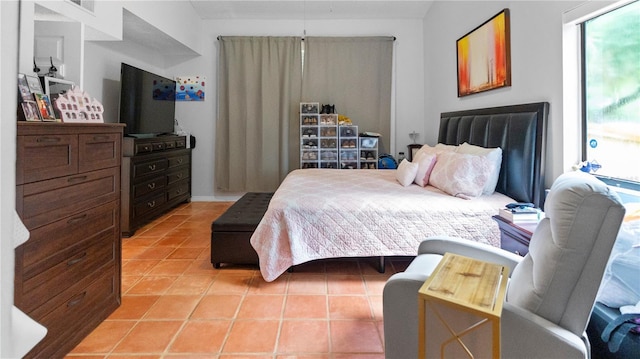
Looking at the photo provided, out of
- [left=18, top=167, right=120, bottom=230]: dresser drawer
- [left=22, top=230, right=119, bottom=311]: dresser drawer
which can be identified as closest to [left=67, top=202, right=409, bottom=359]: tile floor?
[left=22, top=230, right=119, bottom=311]: dresser drawer

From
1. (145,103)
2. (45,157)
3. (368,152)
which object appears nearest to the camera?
(45,157)

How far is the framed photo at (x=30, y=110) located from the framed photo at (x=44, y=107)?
0.03 meters

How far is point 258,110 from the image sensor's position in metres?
4.97

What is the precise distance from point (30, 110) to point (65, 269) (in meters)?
0.78

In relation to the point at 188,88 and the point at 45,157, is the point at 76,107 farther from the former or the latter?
the point at 188,88

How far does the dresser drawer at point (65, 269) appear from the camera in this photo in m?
1.33

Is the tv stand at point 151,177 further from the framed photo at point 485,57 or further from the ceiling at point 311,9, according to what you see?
the framed photo at point 485,57

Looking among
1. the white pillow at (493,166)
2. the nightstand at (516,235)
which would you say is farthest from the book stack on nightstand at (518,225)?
the white pillow at (493,166)

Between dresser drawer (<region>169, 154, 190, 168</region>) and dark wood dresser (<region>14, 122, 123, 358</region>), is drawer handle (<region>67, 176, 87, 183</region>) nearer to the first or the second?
dark wood dresser (<region>14, 122, 123, 358</region>)

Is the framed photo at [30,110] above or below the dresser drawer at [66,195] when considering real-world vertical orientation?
above

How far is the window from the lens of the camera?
1701 millimetres

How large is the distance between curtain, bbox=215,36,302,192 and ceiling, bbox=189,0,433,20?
34 centimetres

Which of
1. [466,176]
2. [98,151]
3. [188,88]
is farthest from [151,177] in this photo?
[466,176]

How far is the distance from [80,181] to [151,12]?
269 centimetres
